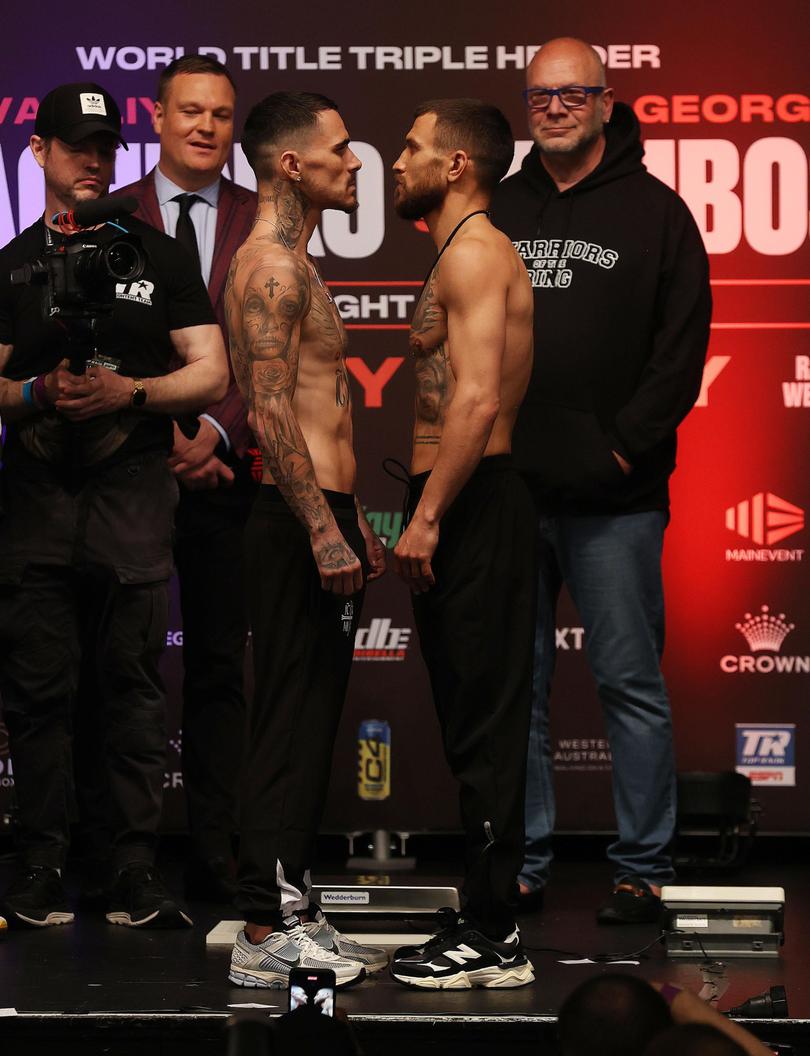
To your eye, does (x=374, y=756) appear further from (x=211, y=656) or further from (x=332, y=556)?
(x=332, y=556)

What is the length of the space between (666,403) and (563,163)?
0.66 metres

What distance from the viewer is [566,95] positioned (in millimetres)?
3949

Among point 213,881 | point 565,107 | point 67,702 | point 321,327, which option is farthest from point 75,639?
point 565,107

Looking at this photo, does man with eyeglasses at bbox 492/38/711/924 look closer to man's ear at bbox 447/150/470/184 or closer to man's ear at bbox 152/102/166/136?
man's ear at bbox 447/150/470/184

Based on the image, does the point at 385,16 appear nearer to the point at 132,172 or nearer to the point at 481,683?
the point at 132,172

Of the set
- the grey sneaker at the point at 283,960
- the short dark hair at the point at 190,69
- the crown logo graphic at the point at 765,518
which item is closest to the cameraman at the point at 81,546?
the short dark hair at the point at 190,69

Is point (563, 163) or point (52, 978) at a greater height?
point (563, 163)

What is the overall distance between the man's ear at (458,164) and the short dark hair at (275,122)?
27cm

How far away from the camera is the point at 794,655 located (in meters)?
4.82

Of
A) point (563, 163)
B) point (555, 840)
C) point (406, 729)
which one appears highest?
point (563, 163)

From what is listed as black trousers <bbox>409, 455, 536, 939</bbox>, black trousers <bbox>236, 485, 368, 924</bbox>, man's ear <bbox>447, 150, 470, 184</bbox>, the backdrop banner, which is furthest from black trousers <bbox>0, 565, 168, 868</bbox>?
man's ear <bbox>447, 150, 470, 184</bbox>

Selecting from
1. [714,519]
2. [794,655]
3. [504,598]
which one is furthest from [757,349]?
[504,598]

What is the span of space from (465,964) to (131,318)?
170 cm

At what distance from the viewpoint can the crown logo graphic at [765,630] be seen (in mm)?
4824
